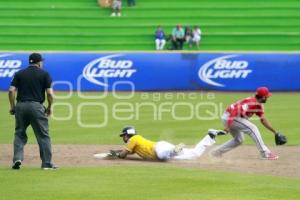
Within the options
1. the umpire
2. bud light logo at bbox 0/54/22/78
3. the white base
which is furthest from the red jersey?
bud light logo at bbox 0/54/22/78

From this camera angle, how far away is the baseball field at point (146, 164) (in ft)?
39.6

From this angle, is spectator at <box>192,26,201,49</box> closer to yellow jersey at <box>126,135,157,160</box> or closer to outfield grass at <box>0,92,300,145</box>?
outfield grass at <box>0,92,300,145</box>

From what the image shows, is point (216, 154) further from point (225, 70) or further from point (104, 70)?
point (104, 70)

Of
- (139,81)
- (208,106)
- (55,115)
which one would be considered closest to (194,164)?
(55,115)

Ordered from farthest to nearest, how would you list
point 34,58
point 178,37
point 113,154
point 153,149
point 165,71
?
1. point 178,37
2. point 165,71
3. point 113,154
4. point 153,149
5. point 34,58

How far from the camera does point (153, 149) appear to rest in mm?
15711

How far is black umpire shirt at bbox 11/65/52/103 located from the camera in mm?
14195

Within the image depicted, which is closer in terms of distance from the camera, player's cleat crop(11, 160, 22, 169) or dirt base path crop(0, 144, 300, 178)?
player's cleat crop(11, 160, 22, 169)

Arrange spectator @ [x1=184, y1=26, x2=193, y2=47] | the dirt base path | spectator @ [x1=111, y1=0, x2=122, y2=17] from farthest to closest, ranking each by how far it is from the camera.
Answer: spectator @ [x1=111, y1=0, x2=122, y2=17], spectator @ [x1=184, y1=26, x2=193, y2=47], the dirt base path

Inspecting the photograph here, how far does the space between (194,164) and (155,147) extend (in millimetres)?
859

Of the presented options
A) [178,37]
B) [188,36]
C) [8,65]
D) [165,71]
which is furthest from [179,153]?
[188,36]

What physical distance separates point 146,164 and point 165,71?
2127 centimetres

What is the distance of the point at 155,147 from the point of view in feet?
51.5

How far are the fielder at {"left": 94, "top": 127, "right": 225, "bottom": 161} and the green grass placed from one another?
1065 millimetres
